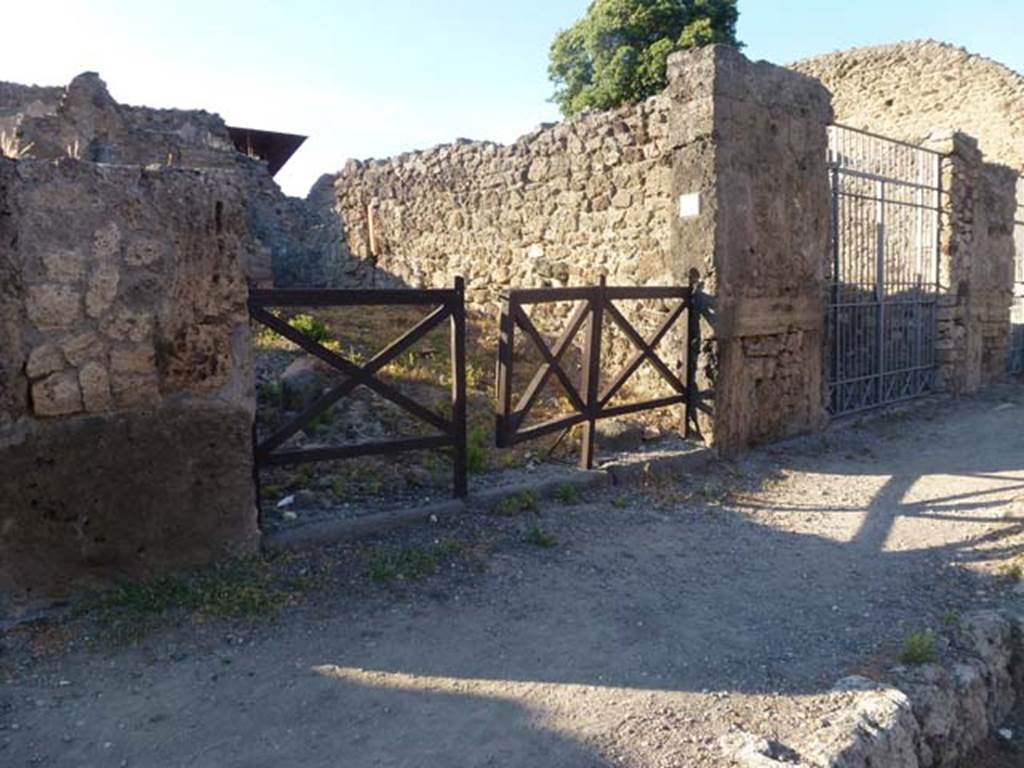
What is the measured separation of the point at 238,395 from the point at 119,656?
1.24m

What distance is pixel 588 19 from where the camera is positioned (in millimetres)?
22391

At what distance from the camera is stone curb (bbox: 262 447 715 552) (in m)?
3.99

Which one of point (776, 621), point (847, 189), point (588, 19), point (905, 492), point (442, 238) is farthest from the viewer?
point (588, 19)

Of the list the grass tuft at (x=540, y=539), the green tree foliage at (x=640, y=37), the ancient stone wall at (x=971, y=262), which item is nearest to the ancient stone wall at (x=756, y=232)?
the grass tuft at (x=540, y=539)

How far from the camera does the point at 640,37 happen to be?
70.6 feet

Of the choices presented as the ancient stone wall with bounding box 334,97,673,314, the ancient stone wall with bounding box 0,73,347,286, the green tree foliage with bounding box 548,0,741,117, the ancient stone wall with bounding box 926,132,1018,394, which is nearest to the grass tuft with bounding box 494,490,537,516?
the ancient stone wall with bounding box 334,97,673,314

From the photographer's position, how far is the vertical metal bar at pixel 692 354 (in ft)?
21.2

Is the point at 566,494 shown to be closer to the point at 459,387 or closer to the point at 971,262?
the point at 459,387

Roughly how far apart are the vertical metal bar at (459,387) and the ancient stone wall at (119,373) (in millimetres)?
1201

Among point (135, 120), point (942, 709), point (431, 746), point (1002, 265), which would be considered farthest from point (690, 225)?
point (135, 120)

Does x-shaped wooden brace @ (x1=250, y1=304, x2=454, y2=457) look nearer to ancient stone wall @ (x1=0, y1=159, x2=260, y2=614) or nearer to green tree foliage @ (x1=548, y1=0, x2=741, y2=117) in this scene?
ancient stone wall @ (x1=0, y1=159, x2=260, y2=614)

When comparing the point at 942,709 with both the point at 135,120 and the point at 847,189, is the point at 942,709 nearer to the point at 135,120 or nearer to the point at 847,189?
the point at 847,189

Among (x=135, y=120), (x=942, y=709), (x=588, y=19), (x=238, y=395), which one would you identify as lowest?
(x=942, y=709)

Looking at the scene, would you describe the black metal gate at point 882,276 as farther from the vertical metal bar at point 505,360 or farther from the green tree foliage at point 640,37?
the green tree foliage at point 640,37
